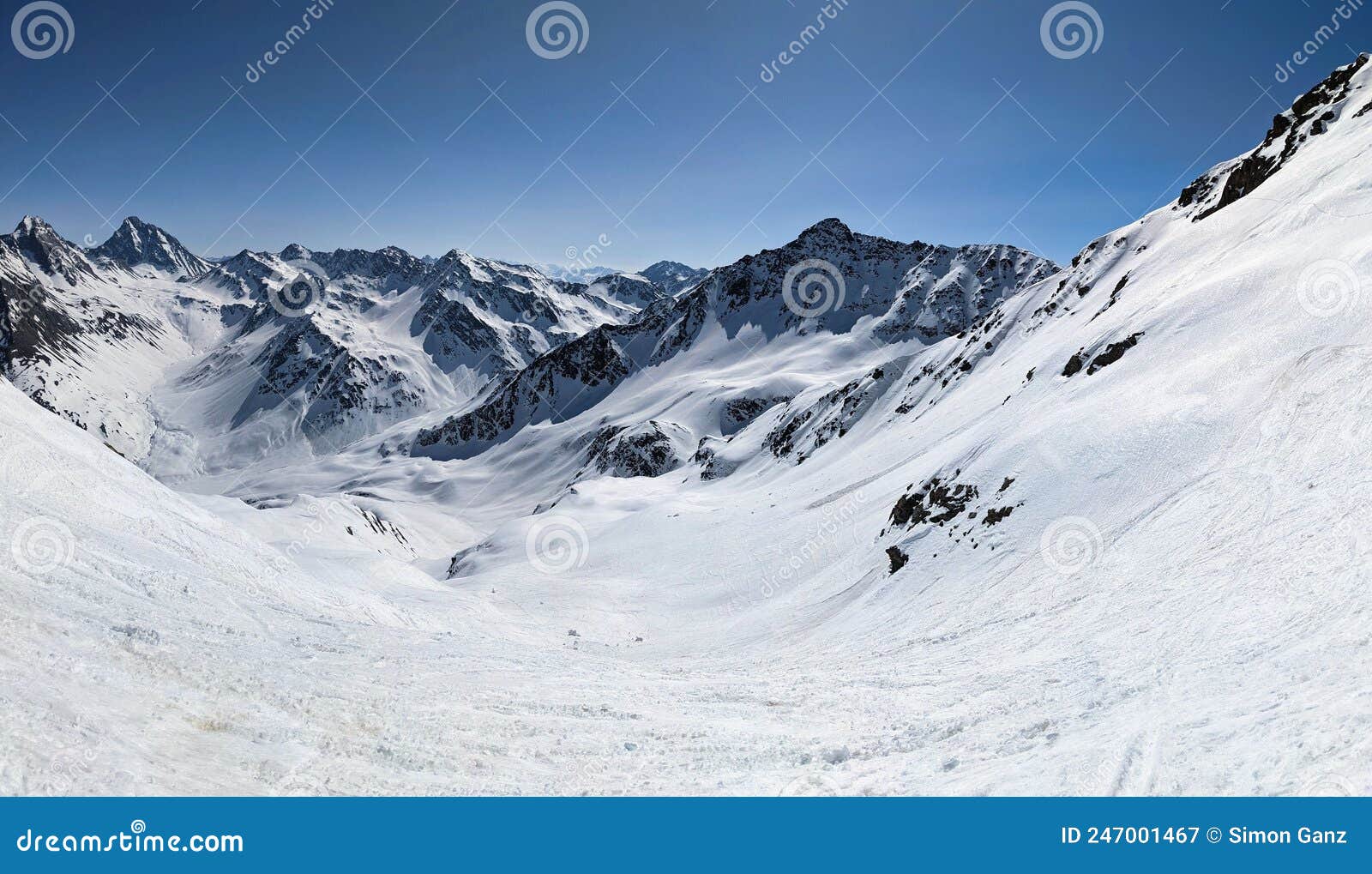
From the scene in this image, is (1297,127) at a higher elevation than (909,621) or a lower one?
higher

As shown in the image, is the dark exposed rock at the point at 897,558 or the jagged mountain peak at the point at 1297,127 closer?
the dark exposed rock at the point at 897,558

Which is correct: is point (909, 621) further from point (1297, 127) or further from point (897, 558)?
point (1297, 127)

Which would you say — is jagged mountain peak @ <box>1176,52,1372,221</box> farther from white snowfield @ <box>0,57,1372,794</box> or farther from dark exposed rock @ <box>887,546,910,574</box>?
dark exposed rock @ <box>887,546,910,574</box>

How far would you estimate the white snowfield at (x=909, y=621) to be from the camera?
8.20 metres

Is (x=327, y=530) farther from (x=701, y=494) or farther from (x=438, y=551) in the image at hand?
(x=438, y=551)

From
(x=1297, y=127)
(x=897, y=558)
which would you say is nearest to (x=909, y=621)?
(x=897, y=558)

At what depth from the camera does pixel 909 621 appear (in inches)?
766

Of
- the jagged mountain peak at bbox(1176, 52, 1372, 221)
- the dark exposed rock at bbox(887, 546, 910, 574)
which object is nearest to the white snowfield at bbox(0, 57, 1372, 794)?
the dark exposed rock at bbox(887, 546, 910, 574)

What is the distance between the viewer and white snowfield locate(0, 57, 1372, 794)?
26.9 ft

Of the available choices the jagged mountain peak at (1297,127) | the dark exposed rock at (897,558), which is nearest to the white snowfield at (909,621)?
the dark exposed rock at (897,558)

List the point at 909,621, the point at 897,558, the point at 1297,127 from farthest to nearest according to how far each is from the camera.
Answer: the point at 1297,127
the point at 897,558
the point at 909,621

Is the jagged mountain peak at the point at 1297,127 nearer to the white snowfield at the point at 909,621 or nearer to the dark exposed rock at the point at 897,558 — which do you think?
the white snowfield at the point at 909,621

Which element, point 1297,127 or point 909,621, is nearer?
point 909,621
